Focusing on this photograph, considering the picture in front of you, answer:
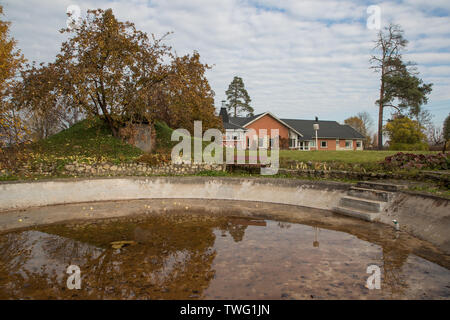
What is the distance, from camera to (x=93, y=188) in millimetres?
13891

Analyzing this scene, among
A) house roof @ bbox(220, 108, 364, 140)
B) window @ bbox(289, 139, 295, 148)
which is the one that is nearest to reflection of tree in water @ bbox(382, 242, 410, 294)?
house roof @ bbox(220, 108, 364, 140)

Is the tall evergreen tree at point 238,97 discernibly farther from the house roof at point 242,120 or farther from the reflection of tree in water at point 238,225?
the reflection of tree in water at point 238,225

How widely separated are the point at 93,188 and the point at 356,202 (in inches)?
473

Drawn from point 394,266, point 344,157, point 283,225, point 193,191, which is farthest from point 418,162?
point 193,191

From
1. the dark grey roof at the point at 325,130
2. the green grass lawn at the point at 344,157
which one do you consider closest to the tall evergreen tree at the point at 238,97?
the dark grey roof at the point at 325,130

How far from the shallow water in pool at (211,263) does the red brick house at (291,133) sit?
32.9 m

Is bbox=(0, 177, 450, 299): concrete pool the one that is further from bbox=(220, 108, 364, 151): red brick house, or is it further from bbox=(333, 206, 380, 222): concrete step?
bbox=(220, 108, 364, 151): red brick house

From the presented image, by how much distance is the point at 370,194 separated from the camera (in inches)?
428

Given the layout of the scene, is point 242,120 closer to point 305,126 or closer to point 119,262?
point 305,126

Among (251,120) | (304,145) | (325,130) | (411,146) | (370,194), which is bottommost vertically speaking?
(370,194)

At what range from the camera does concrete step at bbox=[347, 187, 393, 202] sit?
10.2m

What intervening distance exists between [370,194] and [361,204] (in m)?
0.53
